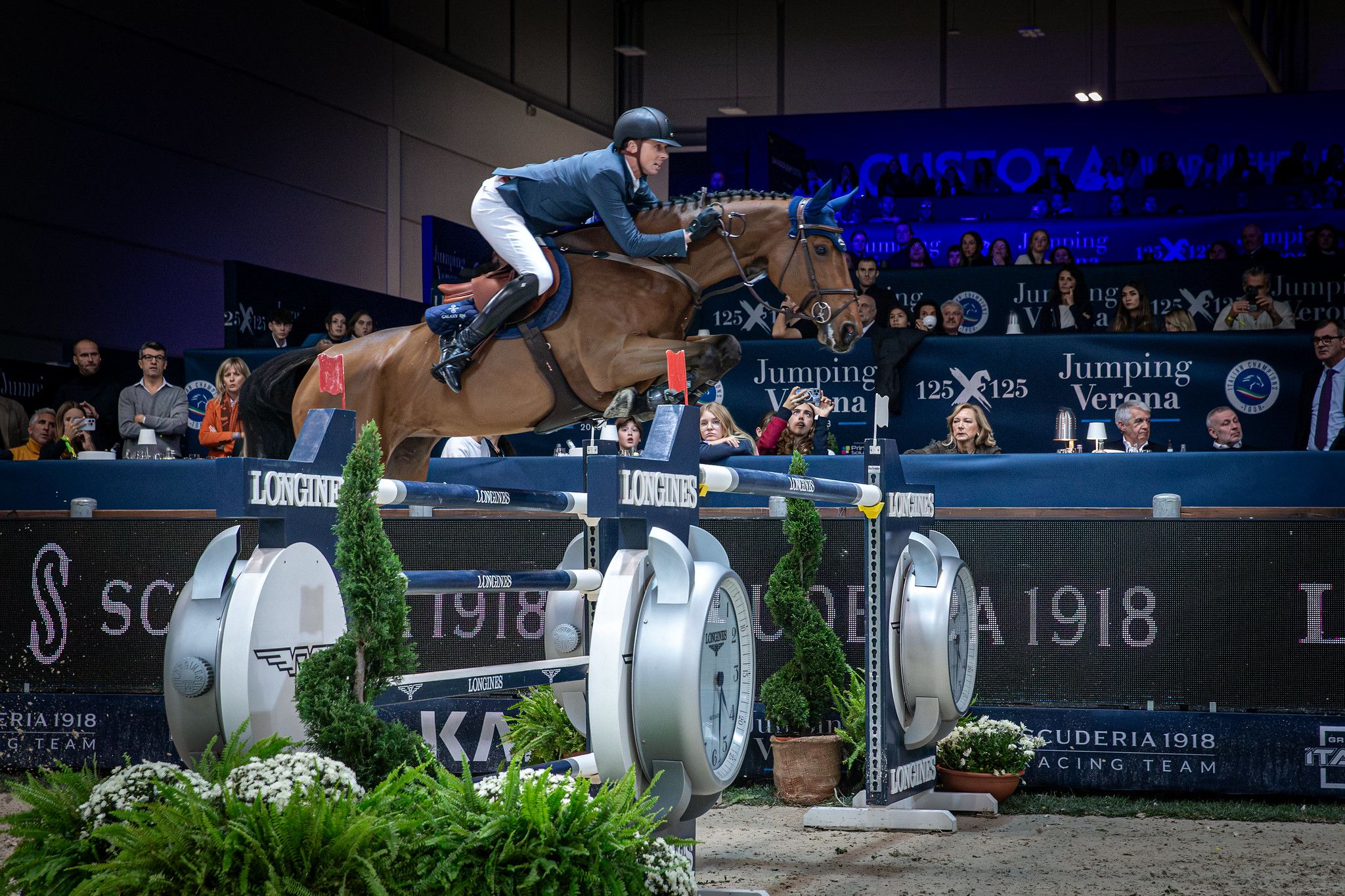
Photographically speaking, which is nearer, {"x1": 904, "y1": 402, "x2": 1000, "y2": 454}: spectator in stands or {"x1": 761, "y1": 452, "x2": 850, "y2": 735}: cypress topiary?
{"x1": 761, "y1": 452, "x2": 850, "y2": 735}: cypress topiary

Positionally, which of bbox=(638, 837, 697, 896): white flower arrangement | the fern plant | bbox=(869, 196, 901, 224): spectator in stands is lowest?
the fern plant

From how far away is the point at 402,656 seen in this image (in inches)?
106

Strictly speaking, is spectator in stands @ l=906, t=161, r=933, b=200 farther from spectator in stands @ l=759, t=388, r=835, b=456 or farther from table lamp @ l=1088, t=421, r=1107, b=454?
table lamp @ l=1088, t=421, r=1107, b=454

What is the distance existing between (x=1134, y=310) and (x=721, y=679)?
20.1 feet

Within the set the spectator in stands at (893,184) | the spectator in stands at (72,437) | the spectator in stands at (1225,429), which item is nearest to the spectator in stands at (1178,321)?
the spectator in stands at (1225,429)

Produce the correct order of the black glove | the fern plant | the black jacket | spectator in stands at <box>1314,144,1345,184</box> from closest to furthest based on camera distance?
the fern plant < the black glove < the black jacket < spectator in stands at <box>1314,144,1345,184</box>

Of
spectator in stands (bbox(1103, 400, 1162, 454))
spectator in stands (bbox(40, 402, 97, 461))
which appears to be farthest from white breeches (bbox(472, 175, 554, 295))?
spectator in stands (bbox(40, 402, 97, 461))

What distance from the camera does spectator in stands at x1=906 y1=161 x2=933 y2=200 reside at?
47.6ft

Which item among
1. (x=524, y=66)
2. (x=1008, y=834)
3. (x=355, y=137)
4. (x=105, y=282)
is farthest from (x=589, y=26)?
(x=1008, y=834)

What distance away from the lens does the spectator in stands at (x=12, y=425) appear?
941 cm

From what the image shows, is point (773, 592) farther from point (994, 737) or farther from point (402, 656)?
point (402, 656)

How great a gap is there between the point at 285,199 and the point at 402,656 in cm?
1216

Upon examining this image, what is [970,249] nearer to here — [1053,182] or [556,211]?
[1053,182]

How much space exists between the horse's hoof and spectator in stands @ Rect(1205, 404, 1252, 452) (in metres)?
3.49
